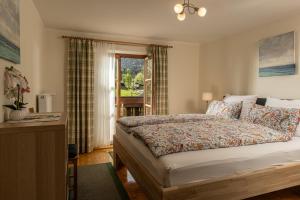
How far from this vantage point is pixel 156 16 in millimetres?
3152

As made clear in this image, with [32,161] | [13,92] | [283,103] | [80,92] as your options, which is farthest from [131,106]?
[32,161]

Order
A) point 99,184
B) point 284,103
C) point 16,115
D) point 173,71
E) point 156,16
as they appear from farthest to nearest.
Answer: point 173,71 < point 156,16 < point 284,103 < point 99,184 < point 16,115

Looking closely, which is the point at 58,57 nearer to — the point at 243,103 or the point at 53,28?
the point at 53,28

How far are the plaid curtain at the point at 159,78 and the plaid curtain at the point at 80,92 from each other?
1.32 meters

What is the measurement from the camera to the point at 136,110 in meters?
5.20

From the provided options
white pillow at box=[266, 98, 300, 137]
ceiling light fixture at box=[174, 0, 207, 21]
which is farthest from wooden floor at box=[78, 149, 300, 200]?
ceiling light fixture at box=[174, 0, 207, 21]

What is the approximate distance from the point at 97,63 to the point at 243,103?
2777mm

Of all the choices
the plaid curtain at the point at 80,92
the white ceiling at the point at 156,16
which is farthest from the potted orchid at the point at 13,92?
the plaid curtain at the point at 80,92

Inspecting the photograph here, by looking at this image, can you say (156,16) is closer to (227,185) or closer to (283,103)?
(283,103)

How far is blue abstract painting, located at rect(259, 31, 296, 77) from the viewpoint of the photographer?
121 inches

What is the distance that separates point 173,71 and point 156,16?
73.3 inches

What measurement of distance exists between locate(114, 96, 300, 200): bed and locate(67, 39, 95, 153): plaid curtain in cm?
212

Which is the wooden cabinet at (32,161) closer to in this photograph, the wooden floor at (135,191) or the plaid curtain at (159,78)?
the wooden floor at (135,191)

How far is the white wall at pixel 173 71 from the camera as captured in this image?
12.8 ft
